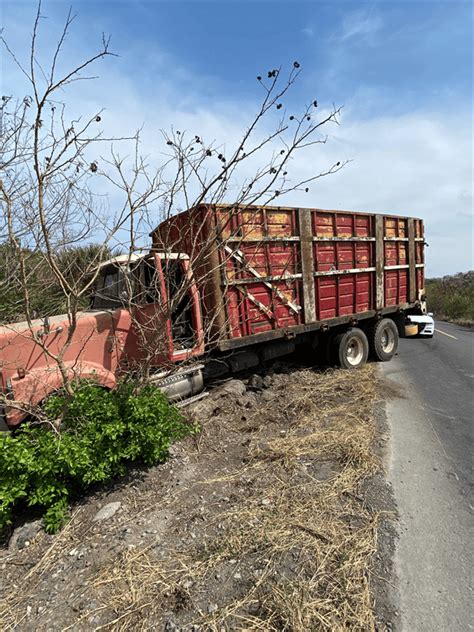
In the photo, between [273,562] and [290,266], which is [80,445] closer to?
[273,562]

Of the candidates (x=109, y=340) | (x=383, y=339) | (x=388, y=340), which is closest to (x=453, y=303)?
(x=388, y=340)

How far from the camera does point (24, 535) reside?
280 cm

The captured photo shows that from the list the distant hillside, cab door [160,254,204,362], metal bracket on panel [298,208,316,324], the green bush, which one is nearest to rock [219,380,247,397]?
cab door [160,254,204,362]

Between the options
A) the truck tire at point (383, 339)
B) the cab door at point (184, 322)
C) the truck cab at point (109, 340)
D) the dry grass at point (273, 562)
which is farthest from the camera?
the truck tire at point (383, 339)

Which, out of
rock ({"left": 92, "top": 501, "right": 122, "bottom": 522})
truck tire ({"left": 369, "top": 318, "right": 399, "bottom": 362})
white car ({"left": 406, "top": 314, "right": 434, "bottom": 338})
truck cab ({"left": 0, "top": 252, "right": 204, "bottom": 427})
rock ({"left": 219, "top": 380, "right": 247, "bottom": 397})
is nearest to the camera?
rock ({"left": 92, "top": 501, "right": 122, "bottom": 522})

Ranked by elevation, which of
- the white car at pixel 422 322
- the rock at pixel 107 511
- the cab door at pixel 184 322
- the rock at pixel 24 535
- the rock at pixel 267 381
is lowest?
the rock at pixel 24 535

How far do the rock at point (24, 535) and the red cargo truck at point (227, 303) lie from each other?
94 centimetres

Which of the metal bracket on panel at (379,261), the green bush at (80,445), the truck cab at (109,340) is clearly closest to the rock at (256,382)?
the truck cab at (109,340)

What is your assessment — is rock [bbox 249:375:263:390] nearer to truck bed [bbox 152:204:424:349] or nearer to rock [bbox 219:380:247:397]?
rock [bbox 219:380:247:397]

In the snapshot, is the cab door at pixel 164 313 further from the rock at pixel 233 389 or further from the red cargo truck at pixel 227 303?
the rock at pixel 233 389

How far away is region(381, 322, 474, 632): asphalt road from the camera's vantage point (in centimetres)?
207

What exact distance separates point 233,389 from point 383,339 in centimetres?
444

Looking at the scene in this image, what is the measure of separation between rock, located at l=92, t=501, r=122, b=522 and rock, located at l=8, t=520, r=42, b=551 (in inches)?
17.3

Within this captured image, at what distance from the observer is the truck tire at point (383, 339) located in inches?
310
